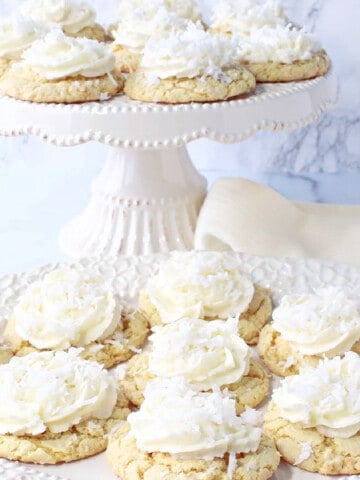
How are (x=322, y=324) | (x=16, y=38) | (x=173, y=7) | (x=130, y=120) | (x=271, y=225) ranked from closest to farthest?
→ (x=322, y=324) → (x=130, y=120) → (x=16, y=38) → (x=271, y=225) → (x=173, y=7)

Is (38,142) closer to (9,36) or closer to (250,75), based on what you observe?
(9,36)

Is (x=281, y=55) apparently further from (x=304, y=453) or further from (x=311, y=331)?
(x=304, y=453)

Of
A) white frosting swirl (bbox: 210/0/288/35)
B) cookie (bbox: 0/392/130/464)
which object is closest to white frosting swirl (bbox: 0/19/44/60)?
white frosting swirl (bbox: 210/0/288/35)

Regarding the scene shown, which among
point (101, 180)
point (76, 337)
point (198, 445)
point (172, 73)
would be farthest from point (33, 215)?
point (198, 445)

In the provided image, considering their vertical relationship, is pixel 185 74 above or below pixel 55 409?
above

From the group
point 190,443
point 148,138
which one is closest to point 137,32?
A: point 148,138

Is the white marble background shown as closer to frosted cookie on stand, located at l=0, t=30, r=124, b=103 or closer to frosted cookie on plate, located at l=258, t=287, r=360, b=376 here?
frosted cookie on stand, located at l=0, t=30, r=124, b=103
